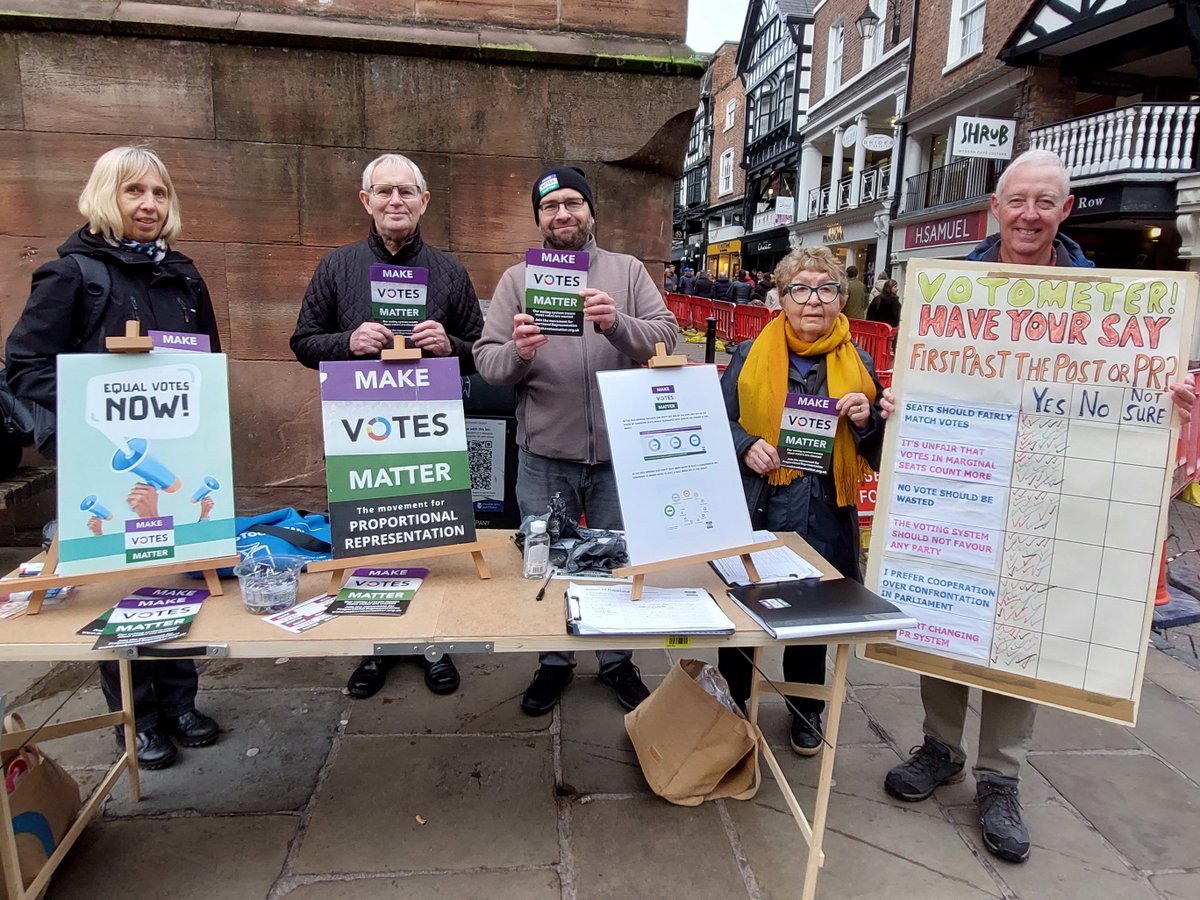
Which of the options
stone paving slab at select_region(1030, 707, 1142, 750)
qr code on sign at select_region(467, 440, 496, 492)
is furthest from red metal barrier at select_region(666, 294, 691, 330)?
stone paving slab at select_region(1030, 707, 1142, 750)

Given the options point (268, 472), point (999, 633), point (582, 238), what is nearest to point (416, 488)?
point (582, 238)

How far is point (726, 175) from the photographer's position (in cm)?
4259

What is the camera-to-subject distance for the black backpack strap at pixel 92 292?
2.38 m

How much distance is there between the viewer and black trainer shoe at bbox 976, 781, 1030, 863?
91.4 inches

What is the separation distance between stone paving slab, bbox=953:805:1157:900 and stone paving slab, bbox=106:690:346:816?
2395mm

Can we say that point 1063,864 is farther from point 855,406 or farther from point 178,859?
point 178,859

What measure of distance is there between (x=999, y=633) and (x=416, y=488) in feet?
6.56

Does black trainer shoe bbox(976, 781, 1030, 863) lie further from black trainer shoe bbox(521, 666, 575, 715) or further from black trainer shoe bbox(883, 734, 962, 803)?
black trainer shoe bbox(521, 666, 575, 715)

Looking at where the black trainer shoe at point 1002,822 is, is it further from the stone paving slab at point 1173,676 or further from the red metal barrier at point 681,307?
the red metal barrier at point 681,307

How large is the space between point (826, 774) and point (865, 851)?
1.64ft

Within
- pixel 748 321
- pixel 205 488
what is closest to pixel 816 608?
pixel 205 488

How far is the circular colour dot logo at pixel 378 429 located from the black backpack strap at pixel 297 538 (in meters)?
0.63

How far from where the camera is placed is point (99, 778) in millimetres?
2607

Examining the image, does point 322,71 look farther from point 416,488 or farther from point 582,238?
point 416,488
